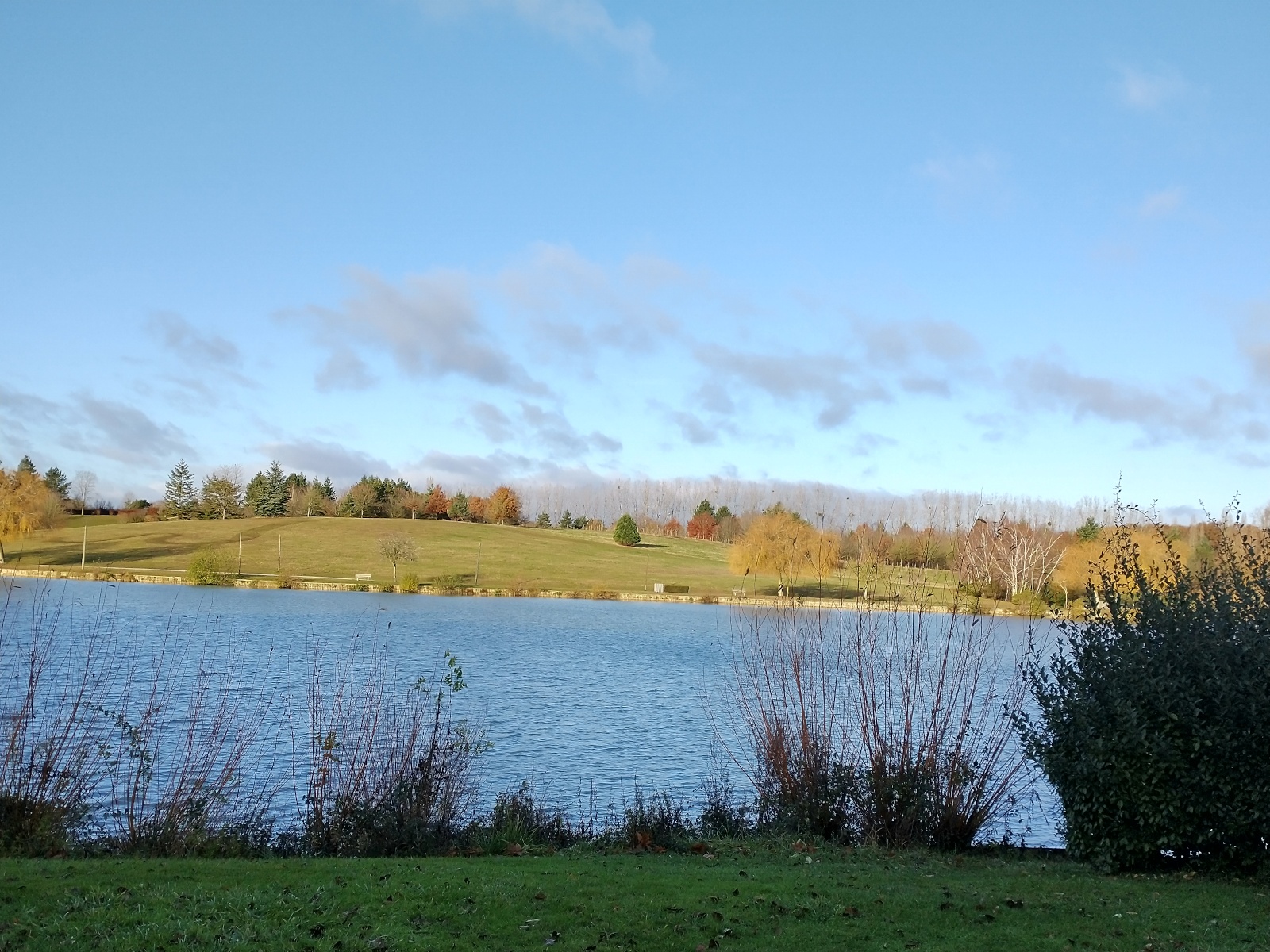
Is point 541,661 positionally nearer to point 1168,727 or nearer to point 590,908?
point 1168,727

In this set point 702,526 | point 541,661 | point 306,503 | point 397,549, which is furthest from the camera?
point 702,526

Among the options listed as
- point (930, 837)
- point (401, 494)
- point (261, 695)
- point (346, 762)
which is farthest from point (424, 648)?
point (401, 494)

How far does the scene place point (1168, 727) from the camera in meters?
10.0

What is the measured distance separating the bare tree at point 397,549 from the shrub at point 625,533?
32.7 metres

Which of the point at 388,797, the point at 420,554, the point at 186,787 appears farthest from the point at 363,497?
the point at 388,797

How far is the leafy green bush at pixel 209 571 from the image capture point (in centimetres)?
7200

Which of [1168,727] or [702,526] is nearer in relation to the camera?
[1168,727]

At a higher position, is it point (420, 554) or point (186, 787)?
point (420, 554)

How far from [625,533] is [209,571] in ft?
176

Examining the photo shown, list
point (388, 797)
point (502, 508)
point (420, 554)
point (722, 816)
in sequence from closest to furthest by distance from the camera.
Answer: point (388, 797) → point (722, 816) → point (420, 554) → point (502, 508)

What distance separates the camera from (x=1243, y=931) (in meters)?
7.84

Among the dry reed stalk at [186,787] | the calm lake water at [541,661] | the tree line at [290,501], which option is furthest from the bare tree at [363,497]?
the dry reed stalk at [186,787]

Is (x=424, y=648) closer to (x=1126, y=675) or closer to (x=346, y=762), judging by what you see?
(x=346, y=762)

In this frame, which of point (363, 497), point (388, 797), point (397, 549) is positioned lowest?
point (388, 797)
